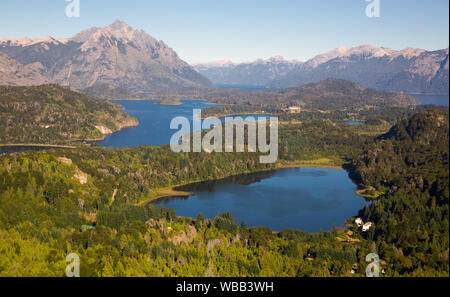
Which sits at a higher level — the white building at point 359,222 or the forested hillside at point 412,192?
the forested hillside at point 412,192

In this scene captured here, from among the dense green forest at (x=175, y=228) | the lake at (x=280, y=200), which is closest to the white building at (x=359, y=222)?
the dense green forest at (x=175, y=228)

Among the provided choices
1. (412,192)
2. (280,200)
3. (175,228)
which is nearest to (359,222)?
(412,192)

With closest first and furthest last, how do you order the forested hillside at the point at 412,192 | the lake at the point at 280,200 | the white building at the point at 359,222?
the forested hillside at the point at 412,192 < the white building at the point at 359,222 < the lake at the point at 280,200

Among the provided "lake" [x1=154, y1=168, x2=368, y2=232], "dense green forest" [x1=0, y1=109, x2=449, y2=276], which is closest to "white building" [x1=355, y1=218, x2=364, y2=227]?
"dense green forest" [x1=0, y1=109, x2=449, y2=276]

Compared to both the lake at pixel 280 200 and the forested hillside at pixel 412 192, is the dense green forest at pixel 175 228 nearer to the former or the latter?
the forested hillside at pixel 412 192

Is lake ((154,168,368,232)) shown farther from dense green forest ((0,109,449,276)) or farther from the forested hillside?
the forested hillside
